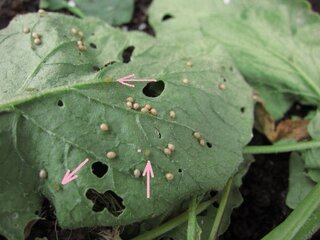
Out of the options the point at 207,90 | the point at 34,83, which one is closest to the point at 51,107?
the point at 34,83

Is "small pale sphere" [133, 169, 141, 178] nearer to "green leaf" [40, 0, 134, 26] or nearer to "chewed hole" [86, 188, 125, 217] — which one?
"chewed hole" [86, 188, 125, 217]

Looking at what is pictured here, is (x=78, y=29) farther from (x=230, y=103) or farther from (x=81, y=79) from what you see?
(x=230, y=103)

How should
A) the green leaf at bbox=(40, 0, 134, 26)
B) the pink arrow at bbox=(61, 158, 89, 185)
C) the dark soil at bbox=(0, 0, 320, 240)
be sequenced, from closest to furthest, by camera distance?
1. the pink arrow at bbox=(61, 158, 89, 185)
2. the dark soil at bbox=(0, 0, 320, 240)
3. the green leaf at bbox=(40, 0, 134, 26)

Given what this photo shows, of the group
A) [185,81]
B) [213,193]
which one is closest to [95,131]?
[185,81]

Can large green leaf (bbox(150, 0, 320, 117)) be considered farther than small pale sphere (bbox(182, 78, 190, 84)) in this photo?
Yes

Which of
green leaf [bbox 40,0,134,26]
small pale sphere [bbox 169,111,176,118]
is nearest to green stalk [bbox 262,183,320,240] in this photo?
small pale sphere [bbox 169,111,176,118]

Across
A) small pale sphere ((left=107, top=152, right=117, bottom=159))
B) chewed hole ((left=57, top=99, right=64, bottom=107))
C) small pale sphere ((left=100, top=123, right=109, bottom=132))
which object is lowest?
small pale sphere ((left=107, top=152, right=117, bottom=159))

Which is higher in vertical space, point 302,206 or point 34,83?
point 34,83
